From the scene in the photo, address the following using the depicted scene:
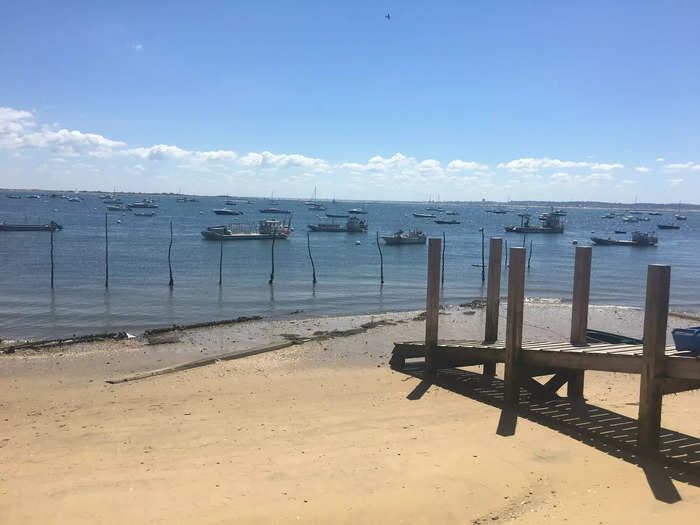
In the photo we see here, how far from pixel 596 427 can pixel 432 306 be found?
15.1 feet

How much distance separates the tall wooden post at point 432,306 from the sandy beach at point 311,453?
2.15 feet

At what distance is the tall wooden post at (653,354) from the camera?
333 inches

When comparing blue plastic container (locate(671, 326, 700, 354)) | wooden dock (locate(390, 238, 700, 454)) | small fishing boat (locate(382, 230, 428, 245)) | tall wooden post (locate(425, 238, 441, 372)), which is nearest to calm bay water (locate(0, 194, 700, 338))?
small fishing boat (locate(382, 230, 428, 245))

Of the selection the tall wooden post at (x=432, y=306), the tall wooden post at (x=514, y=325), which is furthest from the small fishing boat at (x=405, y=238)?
the tall wooden post at (x=514, y=325)

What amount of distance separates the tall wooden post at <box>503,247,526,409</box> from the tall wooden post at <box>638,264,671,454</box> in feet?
8.81

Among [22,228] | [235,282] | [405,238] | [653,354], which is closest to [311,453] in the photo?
[653,354]

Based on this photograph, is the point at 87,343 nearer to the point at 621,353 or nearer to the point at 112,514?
the point at 112,514

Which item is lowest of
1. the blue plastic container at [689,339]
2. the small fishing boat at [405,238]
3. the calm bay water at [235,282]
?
the calm bay water at [235,282]

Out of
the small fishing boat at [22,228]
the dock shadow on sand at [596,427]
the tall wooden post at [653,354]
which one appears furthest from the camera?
the small fishing boat at [22,228]

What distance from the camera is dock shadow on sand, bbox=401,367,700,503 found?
8.30 meters

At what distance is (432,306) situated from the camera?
13.6 meters

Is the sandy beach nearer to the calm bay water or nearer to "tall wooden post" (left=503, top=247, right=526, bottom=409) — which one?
"tall wooden post" (left=503, top=247, right=526, bottom=409)

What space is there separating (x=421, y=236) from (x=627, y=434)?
6324 cm

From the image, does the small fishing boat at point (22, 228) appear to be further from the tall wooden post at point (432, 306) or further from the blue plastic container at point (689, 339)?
the blue plastic container at point (689, 339)
